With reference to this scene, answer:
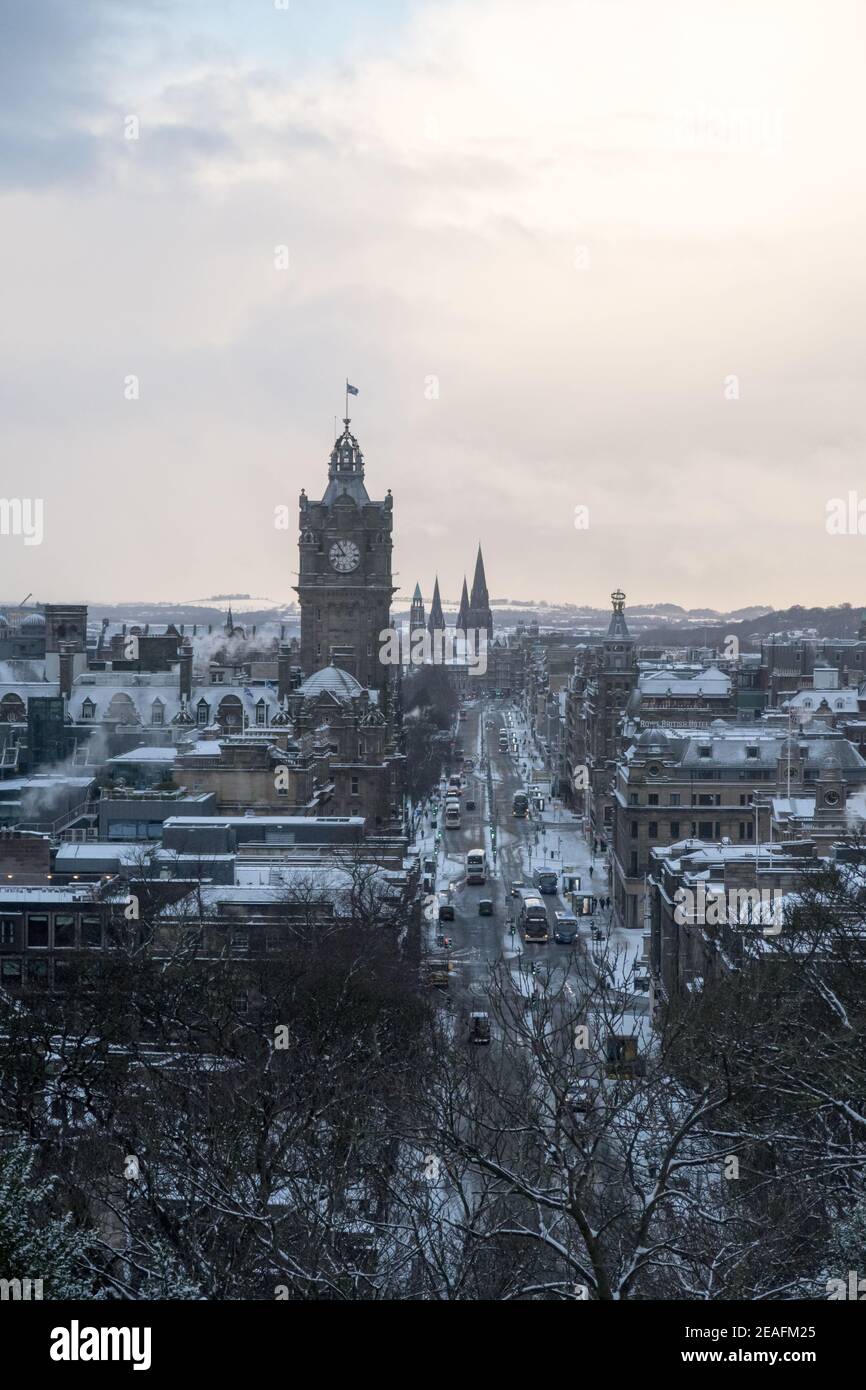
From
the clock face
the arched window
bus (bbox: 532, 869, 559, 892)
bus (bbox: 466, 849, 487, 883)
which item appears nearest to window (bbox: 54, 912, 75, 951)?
bus (bbox: 532, 869, 559, 892)

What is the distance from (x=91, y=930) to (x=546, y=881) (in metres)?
31.5

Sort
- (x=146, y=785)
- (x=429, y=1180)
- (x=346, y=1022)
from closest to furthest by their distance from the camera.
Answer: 1. (x=429, y=1180)
2. (x=346, y=1022)
3. (x=146, y=785)

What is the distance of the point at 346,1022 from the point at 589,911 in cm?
3270

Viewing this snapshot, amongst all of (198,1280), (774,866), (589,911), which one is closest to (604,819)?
(589,911)

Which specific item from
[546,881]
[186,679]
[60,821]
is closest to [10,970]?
[60,821]

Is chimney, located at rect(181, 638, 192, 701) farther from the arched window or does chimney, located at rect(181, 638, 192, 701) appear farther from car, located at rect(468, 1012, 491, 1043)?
car, located at rect(468, 1012, 491, 1043)

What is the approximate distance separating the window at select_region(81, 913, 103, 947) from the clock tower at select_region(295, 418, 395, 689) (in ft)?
134

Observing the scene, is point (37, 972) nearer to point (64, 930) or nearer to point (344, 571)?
point (64, 930)

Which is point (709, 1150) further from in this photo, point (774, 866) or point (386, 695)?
point (386, 695)

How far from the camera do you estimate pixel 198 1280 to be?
17.8m

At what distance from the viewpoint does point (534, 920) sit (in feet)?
183

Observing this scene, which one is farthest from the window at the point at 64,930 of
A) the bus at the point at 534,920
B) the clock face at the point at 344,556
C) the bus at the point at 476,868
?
the clock face at the point at 344,556
